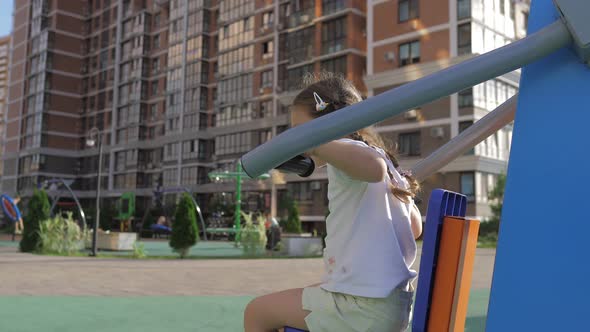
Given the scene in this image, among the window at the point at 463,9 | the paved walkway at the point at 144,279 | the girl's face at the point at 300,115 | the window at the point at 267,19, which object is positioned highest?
the window at the point at 267,19

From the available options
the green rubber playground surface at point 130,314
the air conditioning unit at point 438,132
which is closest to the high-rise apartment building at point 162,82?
the air conditioning unit at point 438,132

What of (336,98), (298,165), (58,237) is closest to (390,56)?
(58,237)

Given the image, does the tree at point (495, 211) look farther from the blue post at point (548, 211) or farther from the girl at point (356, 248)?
the blue post at point (548, 211)

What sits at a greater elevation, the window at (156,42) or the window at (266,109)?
the window at (156,42)

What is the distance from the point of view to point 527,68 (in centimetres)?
114

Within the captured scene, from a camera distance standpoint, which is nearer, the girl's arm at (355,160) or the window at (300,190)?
the girl's arm at (355,160)

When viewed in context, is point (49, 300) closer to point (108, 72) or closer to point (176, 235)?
point (176, 235)

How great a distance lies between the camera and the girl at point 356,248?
4.99 ft

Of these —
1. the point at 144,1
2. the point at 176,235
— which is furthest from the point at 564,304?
the point at 144,1

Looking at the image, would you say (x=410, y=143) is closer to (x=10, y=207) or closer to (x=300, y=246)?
(x=300, y=246)

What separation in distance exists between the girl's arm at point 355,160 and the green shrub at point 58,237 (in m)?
15.2

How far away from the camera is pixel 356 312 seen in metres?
1.53

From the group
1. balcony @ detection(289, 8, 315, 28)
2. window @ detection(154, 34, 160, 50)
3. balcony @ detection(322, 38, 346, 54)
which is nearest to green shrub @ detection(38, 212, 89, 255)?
balcony @ detection(322, 38, 346, 54)

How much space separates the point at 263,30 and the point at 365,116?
4260 centimetres
